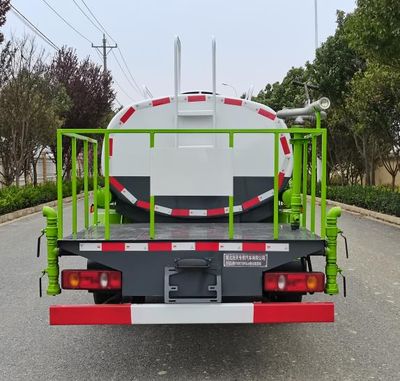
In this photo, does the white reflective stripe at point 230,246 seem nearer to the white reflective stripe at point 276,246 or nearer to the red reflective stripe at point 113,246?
the white reflective stripe at point 276,246

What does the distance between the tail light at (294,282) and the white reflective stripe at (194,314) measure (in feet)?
0.89

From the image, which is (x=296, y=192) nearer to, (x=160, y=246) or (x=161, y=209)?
(x=161, y=209)

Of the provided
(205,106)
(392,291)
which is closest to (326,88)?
(392,291)

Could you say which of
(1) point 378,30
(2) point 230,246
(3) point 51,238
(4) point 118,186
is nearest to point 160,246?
(2) point 230,246

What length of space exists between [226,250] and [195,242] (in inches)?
9.2

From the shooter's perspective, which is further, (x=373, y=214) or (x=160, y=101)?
(x=373, y=214)

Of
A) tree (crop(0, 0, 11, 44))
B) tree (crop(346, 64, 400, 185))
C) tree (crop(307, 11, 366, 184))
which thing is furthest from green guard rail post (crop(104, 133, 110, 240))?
tree (crop(307, 11, 366, 184))

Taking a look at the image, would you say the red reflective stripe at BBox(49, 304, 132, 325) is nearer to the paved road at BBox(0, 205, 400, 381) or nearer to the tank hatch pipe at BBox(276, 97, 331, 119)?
the paved road at BBox(0, 205, 400, 381)

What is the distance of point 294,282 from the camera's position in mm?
4059

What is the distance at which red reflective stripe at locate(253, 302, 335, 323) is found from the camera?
12.7 ft

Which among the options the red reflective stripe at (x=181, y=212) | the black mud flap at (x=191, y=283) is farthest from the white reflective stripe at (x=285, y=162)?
the black mud flap at (x=191, y=283)

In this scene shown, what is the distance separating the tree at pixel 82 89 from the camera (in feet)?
88.6

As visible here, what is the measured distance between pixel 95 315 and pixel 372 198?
1404 centimetres

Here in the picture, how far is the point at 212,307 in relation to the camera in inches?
152
